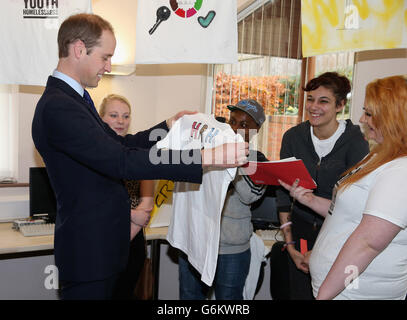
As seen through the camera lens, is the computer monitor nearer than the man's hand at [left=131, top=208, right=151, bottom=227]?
No

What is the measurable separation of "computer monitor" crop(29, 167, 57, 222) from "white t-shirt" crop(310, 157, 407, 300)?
1.85m

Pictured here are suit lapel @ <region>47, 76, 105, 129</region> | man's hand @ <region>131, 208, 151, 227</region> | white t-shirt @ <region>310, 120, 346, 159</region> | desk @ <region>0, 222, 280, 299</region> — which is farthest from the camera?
desk @ <region>0, 222, 280, 299</region>

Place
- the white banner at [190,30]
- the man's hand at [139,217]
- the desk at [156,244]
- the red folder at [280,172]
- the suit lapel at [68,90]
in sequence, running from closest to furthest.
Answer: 1. the suit lapel at [68,90]
2. the red folder at [280,172]
3. the man's hand at [139,217]
4. the white banner at [190,30]
5. the desk at [156,244]

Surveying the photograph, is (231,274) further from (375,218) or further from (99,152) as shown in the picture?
(99,152)

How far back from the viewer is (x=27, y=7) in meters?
2.40

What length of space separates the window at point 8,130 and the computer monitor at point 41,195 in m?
0.28

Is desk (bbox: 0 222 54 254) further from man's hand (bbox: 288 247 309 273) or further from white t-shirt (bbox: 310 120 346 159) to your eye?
white t-shirt (bbox: 310 120 346 159)

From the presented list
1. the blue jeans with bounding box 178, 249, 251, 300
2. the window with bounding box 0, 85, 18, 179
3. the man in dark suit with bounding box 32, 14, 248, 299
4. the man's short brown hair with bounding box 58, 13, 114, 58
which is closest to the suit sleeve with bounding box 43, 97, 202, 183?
the man in dark suit with bounding box 32, 14, 248, 299

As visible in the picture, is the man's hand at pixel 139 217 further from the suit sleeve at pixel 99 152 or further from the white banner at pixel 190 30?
the white banner at pixel 190 30

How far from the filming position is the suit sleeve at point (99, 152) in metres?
1.24

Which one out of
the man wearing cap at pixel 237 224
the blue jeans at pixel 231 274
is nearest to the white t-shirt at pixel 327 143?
the man wearing cap at pixel 237 224

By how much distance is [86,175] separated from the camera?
4.44 feet

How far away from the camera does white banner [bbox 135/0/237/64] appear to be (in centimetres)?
243
